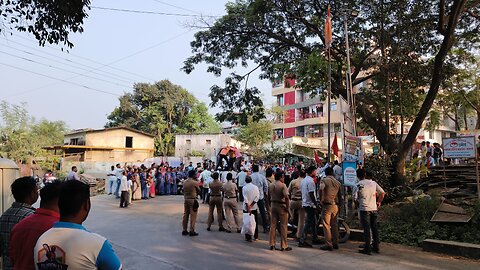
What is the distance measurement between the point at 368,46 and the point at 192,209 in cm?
1027

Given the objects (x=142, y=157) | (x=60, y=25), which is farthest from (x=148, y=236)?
(x=142, y=157)

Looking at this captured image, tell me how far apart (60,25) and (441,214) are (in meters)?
10.00

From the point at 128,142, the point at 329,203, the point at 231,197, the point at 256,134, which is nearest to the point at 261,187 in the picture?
the point at 231,197

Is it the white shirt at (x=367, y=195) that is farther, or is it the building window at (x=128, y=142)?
the building window at (x=128, y=142)

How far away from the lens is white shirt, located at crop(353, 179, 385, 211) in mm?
8508

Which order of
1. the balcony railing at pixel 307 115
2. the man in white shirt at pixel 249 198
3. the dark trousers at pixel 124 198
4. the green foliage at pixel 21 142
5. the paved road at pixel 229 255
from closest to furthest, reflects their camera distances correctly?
the paved road at pixel 229 255
the man in white shirt at pixel 249 198
the dark trousers at pixel 124 198
the green foliage at pixel 21 142
the balcony railing at pixel 307 115

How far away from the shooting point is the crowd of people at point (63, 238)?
236 cm

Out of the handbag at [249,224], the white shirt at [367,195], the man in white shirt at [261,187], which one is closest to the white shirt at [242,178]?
the man in white shirt at [261,187]

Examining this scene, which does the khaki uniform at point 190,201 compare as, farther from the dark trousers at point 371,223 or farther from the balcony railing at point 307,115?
the balcony railing at point 307,115

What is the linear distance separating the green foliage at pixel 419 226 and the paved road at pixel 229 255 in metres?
0.62

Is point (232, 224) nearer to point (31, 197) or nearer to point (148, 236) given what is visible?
point (148, 236)

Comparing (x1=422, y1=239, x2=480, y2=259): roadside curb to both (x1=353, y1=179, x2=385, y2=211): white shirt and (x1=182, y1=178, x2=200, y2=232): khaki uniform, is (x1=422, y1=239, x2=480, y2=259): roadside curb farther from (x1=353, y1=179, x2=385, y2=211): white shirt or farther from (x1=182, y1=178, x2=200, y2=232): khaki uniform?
(x1=182, y1=178, x2=200, y2=232): khaki uniform

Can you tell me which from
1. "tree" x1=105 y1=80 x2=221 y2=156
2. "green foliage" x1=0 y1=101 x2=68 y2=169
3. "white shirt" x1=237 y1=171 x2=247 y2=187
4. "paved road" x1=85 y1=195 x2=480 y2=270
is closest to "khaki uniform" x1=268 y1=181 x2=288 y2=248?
"paved road" x1=85 y1=195 x2=480 y2=270

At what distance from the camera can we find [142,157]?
4497 centimetres
